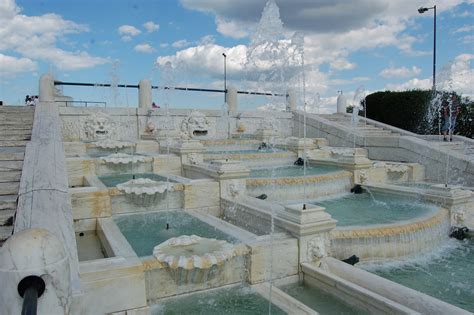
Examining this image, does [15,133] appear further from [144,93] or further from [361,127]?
[361,127]

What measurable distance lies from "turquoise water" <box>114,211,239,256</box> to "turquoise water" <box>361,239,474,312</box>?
228cm

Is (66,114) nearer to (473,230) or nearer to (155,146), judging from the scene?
(155,146)

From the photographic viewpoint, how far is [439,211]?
286 inches

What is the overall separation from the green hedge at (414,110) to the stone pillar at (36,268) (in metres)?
19.6

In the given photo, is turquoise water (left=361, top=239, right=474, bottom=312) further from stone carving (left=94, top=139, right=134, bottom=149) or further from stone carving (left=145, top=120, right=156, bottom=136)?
stone carving (left=145, top=120, right=156, bottom=136)

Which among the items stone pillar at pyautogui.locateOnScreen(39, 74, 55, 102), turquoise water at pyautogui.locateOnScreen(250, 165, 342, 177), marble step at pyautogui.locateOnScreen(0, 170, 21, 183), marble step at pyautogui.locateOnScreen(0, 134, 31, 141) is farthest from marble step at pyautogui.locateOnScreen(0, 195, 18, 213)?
stone pillar at pyautogui.locateOnScreen(39, 74, 55, 102)

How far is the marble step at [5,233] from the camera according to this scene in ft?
13.1

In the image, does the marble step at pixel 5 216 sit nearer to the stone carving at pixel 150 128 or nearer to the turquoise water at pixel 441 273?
the turquoise water at pixel 441 273

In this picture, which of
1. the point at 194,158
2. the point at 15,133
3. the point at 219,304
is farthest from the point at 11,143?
the point at 219,304

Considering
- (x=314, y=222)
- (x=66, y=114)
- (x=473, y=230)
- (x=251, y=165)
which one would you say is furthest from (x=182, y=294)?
(x=66, y=114)

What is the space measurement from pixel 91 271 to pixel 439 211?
6.24 meters

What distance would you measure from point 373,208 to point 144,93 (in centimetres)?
1071

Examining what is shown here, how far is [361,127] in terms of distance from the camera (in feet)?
57.1

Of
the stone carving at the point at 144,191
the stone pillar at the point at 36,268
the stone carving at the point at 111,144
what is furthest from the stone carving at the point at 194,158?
the stone pillar at the point at 36,268
